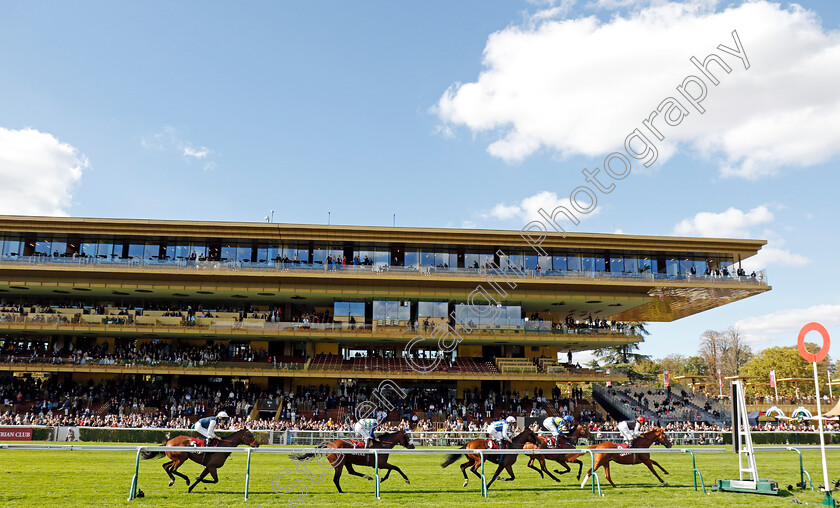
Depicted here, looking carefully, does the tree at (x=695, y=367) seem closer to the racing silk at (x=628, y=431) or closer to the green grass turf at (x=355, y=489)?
the green grass turf at (x=355, y=489)

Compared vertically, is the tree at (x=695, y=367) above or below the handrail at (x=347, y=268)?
below

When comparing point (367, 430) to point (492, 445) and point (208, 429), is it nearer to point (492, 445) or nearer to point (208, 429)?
point (492, 445)

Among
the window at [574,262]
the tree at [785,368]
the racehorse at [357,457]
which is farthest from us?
the tree at [785,368]

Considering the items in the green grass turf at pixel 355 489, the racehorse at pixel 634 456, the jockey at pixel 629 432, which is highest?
the jockey at pixel 629 432

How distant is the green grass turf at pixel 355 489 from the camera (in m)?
11.9

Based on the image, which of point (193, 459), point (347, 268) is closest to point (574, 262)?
point (347, 268)

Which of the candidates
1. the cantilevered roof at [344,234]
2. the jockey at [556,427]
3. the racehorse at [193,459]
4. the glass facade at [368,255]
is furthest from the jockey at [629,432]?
the cantilevered roof at [344,234]

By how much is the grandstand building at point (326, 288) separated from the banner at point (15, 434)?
11.0m

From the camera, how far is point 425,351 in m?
41.9

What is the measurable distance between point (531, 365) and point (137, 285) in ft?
87.2

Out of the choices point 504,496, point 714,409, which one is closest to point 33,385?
point 504,496

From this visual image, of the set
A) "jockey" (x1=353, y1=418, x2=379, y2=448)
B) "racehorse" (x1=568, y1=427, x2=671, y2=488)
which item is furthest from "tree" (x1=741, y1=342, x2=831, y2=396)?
"jockey" (x1=353, y1=418, x2=379, y2=448)

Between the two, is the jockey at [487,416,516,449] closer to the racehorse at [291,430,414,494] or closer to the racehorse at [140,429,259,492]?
the racehorse at [291,430,414,494]

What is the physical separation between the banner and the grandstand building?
10952 mm
